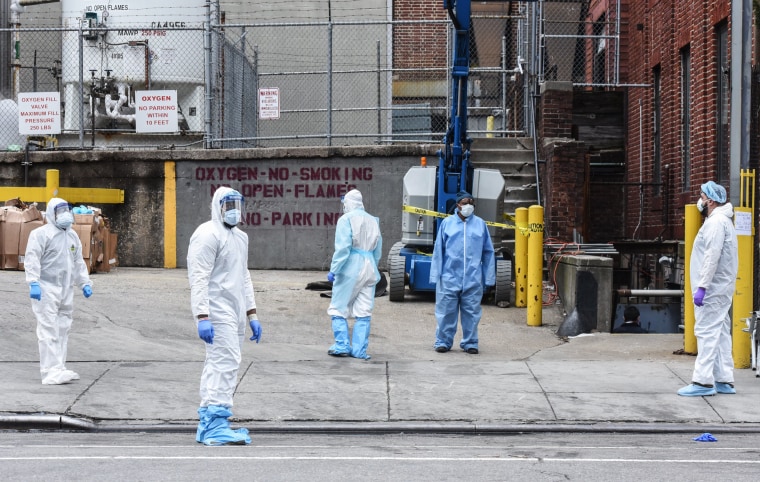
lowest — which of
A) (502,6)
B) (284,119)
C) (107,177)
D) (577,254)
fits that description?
(577,254)

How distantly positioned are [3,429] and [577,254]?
831 centimetres

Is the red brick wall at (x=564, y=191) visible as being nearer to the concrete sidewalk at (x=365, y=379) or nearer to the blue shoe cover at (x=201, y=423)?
the concrete sidewalk at (x=365, y=379)

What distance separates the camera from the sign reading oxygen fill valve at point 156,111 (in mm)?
18312

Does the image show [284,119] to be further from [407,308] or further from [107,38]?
[407,308]

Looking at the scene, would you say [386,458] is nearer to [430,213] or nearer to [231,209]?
[231,209]

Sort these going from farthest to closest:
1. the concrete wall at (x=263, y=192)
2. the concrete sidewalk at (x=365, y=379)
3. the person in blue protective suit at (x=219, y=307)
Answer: the concrete wall at (x=263, y=192) < the concrete sidewalk at (x=365, y=379) < the person in blue protective suit at (x=219, y=307)

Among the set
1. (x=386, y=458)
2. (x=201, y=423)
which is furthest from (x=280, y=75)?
(x=386, y=458)

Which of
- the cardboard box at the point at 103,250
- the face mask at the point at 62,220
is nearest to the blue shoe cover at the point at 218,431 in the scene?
the face mask at the point at 62,220

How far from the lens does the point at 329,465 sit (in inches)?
263

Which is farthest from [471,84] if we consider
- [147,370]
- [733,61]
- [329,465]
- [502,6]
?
[329,465]

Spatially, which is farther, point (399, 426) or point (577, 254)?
point (577, 254)

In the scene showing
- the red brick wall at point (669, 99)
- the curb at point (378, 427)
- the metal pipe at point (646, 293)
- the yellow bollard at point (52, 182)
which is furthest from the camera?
the yellow bollard at point (52, 182)

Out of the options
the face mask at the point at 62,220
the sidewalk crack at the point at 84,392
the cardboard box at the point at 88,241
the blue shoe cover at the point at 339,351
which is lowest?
the sidewalk crack at the point at 84,392

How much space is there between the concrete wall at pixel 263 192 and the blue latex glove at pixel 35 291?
8.89 meters
